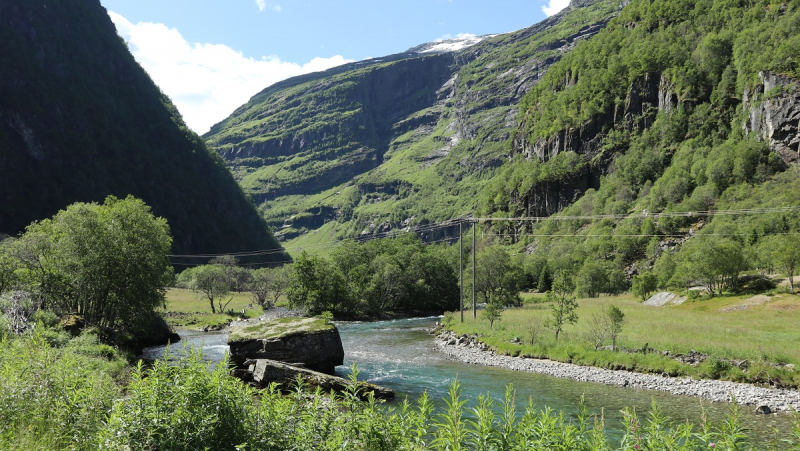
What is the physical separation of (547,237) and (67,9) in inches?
8525

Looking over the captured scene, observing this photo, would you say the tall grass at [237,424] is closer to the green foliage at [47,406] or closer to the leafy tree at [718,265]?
the green foliage at [47,406]

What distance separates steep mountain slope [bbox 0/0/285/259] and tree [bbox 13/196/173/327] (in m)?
120

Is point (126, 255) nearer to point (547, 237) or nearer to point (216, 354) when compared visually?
point (216, 354)

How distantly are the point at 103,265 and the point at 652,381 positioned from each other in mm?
41283

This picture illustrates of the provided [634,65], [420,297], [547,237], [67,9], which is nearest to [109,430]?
[420,297]

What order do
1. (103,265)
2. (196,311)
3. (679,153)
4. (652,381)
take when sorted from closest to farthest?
(652,381) < (103,265) < (196,311) < (679,153)

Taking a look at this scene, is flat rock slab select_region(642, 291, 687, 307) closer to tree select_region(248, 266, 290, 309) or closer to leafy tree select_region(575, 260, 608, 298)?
leafy tree select_region(575, 260, 608, 298)

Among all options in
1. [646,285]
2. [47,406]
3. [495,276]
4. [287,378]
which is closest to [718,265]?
[646,285]

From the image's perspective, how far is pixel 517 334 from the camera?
4425 cm

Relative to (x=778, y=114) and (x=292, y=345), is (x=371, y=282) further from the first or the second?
(x=778, y=114)

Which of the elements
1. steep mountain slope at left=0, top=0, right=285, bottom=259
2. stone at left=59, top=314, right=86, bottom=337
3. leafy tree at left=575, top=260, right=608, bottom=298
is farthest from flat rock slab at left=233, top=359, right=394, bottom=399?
steep mountain slope at left=0, top=0, right=285, bottom=259

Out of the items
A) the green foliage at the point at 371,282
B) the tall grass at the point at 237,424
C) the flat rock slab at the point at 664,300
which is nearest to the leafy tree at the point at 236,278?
the green foliage at the point at 371,282

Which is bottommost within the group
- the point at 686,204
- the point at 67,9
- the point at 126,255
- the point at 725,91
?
the point at 126,255

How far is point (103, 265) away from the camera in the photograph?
3688cm
